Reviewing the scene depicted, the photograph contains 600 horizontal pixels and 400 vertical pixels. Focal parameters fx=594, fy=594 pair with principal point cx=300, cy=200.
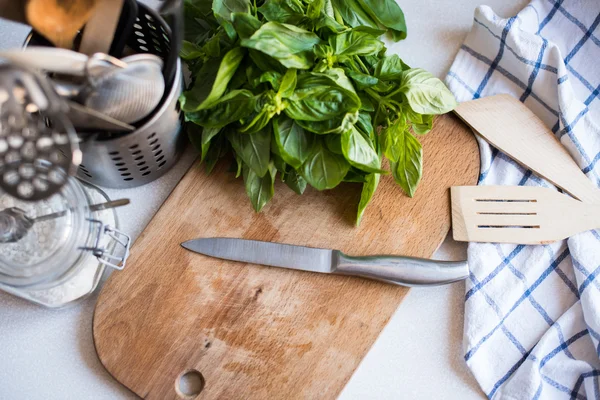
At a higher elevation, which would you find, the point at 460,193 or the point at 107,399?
Result: the point at 460,193

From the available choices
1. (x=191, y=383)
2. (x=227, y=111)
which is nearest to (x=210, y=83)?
(x=227, y=111)

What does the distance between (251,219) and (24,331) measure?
33 centimetres

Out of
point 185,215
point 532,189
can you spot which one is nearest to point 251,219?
point 185,215

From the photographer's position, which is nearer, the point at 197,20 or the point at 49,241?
the point at 49,241

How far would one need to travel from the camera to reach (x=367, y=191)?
2.54 feet

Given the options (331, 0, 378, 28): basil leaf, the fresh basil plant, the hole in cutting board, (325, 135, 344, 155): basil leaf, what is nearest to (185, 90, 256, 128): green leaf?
the fresh basil plant

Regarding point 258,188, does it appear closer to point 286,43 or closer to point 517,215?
point 286,43

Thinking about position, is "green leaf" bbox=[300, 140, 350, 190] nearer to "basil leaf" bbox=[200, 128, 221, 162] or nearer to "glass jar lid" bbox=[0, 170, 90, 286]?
"basil leaf" bbox=[200, 128, 221, 162]

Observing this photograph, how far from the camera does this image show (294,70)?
68cm

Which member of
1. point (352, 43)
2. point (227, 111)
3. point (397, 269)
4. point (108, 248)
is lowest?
point (108, 248)

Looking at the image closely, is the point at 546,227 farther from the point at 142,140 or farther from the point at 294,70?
the point at 142,140

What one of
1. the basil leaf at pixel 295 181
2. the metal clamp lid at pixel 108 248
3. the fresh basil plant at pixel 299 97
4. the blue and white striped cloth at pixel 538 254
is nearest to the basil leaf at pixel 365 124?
the fresh basil plant at pixel 299 97

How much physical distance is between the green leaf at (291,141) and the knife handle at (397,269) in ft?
0.48

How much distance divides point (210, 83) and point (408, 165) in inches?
11.2
